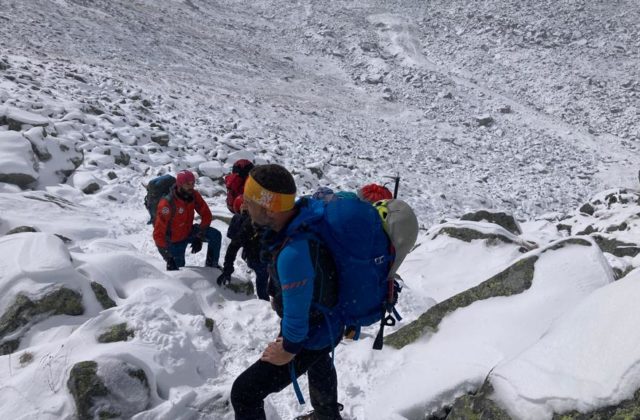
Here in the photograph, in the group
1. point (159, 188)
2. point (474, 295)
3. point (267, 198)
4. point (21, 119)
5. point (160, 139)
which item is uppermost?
point (267, 198)

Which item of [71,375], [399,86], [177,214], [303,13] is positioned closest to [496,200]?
[399,86]

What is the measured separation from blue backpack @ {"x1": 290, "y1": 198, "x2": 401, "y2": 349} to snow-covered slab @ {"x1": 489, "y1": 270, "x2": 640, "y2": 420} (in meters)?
0.96

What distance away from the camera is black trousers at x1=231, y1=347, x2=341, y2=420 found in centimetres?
281

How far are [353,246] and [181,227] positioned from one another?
3.67 metres

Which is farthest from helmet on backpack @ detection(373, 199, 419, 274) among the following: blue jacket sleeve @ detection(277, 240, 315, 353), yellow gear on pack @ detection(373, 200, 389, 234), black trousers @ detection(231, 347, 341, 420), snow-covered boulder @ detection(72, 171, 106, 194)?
snow-covered boulder @ detection(72, 171, 106, 194)

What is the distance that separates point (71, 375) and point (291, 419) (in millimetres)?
1577

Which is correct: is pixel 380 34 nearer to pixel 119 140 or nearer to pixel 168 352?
pixel 119 140

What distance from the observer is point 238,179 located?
5355 mm

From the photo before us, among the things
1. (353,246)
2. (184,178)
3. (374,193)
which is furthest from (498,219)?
(353,246)

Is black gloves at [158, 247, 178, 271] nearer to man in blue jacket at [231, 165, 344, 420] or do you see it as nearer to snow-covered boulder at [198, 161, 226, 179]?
man in blue jacket at [231, 165, 344, 420]

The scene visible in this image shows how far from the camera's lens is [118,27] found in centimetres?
2139

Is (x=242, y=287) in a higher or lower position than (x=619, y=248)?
lower

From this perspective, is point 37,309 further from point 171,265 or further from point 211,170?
point 211,170

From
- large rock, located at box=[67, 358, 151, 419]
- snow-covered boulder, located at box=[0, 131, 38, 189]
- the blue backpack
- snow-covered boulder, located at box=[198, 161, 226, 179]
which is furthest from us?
snow-covered boulder, located at box=[198, 161, 226, 179]
